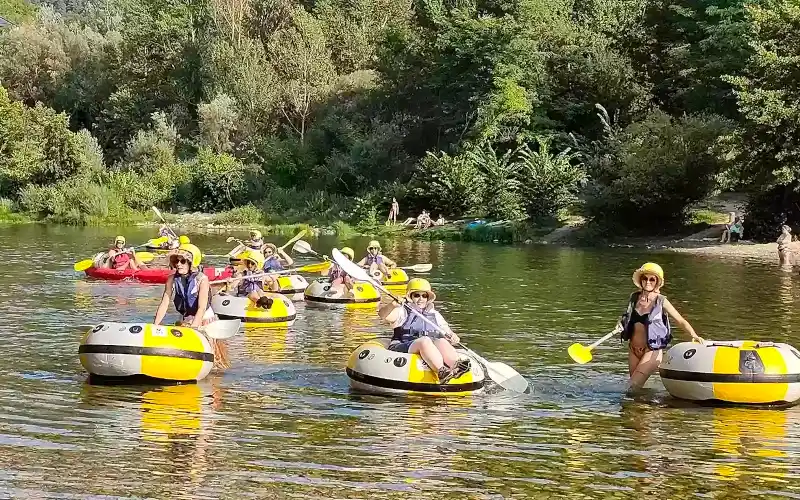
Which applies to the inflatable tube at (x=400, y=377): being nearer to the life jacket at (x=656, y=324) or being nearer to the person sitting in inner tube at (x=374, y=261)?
the life jacket at (x=656, y=324)

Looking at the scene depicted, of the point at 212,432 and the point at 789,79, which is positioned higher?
the point at 789,79

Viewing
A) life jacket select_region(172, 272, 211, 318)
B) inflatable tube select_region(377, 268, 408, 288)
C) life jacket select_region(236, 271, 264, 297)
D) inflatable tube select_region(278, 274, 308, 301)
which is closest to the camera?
life jacket select_region(172, 272, 211, 318)

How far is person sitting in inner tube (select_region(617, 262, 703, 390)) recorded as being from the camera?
11.1 meters

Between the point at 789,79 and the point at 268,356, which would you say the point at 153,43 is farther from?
the point at 268,356

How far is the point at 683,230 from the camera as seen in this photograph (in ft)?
124

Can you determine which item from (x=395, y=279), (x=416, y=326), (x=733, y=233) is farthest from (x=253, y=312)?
(x=733, y=233)

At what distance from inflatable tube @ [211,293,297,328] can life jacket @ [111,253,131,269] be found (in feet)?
23.2

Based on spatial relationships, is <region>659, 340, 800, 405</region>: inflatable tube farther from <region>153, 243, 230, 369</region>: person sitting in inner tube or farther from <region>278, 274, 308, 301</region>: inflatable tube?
<region>278, 274, 308, 301</region>: inflatable tube

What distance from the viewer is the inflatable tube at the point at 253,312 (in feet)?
55.2

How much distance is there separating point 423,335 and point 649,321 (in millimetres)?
2286

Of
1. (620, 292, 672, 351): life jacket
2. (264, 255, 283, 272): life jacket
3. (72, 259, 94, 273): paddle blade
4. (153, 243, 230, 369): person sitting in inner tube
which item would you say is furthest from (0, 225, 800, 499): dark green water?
(72, 259, 94, 273): paddle blade

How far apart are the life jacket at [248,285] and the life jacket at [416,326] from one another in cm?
595

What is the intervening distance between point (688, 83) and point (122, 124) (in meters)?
31.1

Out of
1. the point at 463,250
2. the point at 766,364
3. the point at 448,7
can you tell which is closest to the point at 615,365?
the point at 766,364
